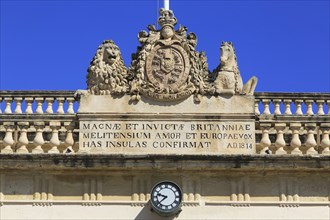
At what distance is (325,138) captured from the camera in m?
27.5

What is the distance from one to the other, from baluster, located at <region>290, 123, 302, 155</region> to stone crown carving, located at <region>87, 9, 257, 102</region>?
138 cm

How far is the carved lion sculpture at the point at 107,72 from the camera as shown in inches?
1091

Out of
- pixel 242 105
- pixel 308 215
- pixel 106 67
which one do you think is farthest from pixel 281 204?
pixel 106 67

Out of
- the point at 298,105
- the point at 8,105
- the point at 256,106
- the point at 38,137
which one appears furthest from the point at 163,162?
the point at 8,105

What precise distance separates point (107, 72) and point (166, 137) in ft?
7.38

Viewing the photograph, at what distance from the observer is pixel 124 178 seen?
27.0m

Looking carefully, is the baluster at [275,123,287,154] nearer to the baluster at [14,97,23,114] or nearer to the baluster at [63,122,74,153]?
the baluster at [63,122,74,153]

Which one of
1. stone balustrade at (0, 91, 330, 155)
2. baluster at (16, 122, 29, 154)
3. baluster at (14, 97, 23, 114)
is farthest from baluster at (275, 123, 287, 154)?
baluster at (14, 97, 23, 114)

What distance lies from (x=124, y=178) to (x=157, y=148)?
3.65ft

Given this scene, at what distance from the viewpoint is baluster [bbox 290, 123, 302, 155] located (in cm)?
2733

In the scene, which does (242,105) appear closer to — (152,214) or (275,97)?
(275,97)

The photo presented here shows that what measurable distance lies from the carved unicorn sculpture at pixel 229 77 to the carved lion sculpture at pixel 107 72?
240 cm

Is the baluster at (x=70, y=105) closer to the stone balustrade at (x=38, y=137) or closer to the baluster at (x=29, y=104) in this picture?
the stone balustrade at (x=38, y=137)

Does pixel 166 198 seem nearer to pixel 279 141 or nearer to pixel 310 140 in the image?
pixel 279 141
